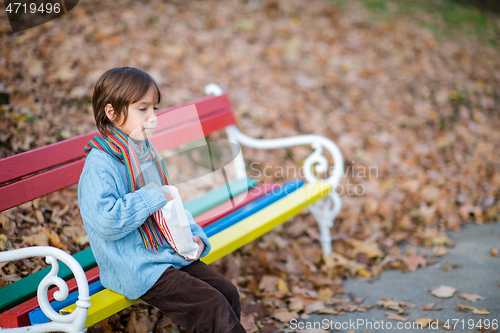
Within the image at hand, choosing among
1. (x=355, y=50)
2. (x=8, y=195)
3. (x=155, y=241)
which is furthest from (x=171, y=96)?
(x=355, y=50)

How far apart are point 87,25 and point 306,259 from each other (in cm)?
384

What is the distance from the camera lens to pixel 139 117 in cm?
177

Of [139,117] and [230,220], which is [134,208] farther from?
[230,220]

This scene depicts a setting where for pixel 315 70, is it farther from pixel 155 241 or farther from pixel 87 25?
pixel 155 241

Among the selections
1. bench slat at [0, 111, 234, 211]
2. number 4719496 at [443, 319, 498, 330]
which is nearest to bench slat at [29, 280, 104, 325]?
bench slat at [0, 111, 234, 211]

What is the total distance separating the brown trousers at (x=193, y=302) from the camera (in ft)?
5.73

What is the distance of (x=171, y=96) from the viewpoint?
461 centimetres

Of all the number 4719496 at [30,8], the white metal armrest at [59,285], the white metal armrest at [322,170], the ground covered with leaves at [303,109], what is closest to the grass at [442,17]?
the ground covered with leaves at [303,109]

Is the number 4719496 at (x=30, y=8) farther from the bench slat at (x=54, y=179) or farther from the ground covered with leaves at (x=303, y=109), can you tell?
the bench slat at (x=54, y=179)

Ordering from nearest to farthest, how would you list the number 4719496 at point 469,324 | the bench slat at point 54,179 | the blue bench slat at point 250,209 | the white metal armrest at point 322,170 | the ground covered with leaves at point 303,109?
the bench slat at point 54,179 → the number 4719496 at point 469,324 → the blue bench slat at point 250,209 → the ground covered with leaves at point 303,109 → the white metal armrest at point 322,170

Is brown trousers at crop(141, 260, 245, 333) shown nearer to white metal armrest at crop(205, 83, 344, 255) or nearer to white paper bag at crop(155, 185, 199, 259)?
white paper bag at crop(155, 185, 199, 259)

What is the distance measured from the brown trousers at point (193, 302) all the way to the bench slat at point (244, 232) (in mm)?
161

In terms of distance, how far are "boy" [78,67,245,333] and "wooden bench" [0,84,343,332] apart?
0.15 m

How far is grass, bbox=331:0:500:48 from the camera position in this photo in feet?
26.1
